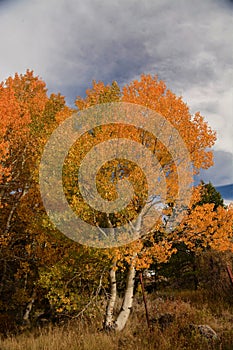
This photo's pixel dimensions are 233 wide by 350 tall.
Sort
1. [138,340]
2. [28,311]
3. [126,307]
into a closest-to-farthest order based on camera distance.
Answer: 1. [138,340]
2. [126,307]
3. [28,311]

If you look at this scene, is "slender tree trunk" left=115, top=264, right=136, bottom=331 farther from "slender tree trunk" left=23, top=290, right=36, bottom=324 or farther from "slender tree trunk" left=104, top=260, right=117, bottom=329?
"slender tree trunk" left=23, top=290, right=36, bottom=324

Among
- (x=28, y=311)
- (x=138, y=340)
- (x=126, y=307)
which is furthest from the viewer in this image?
(x=28, y=311)

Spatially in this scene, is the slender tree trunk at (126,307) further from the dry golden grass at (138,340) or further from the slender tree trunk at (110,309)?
the dry golden grass at (138,340)

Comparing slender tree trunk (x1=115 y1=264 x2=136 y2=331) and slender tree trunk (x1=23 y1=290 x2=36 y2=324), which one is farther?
slender tree trunk (x1=23 y1=290 x2=36 y2=324)

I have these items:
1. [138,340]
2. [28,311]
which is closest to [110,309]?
[138,340]

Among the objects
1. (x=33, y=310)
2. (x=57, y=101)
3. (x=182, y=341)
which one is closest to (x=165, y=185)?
(x=182, y=341)

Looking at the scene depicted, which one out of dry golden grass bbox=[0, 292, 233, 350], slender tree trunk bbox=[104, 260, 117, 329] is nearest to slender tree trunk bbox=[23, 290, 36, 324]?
dry golden grass bbox=[0, 292, 233, 350]

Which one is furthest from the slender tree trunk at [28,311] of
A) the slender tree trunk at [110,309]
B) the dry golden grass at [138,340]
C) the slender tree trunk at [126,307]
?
the slender tree trunk at [126,307]

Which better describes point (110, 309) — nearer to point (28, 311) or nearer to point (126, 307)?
point (126, 307)

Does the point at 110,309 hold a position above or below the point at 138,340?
above

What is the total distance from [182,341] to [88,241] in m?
3.95

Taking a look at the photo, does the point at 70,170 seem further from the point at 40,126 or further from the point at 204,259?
the point at 204,259

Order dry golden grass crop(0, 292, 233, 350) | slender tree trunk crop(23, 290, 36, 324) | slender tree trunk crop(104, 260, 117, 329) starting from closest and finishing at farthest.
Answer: dry golden grass crop(0, 292, 233, 350) → slender tree trunk crop(104, 260, 117, 329) → slender tree trunk crop(23, 290, 36, 324)

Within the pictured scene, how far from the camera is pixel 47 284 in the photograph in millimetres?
9914
